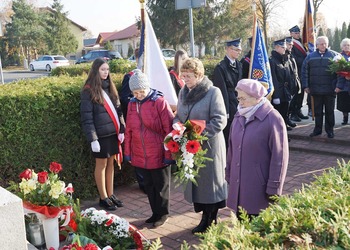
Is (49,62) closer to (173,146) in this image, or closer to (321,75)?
(321,75)

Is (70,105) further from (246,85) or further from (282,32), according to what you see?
(282,32)

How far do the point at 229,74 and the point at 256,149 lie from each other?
110 inches

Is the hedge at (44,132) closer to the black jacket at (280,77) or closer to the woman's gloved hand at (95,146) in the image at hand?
the woman's gloved hand at (95,146)

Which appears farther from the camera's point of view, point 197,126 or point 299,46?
point 299,46

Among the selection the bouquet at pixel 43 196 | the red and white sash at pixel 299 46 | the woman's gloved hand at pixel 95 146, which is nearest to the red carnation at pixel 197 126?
the bouquet at pixel 43 196

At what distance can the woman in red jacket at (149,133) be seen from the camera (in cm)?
429

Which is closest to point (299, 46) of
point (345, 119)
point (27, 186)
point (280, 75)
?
point (345, 119)

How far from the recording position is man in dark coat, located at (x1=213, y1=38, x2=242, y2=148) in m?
5.83

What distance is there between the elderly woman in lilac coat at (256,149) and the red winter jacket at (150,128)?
3.31 ft

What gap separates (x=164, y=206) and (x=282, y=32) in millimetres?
38645

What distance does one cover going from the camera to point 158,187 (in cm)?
450

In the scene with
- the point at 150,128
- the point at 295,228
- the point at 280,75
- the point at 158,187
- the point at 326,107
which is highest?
the point at 280,75

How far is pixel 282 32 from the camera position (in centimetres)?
4038

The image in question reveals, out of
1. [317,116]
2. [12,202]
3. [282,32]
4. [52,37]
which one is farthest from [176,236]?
[52,37]
